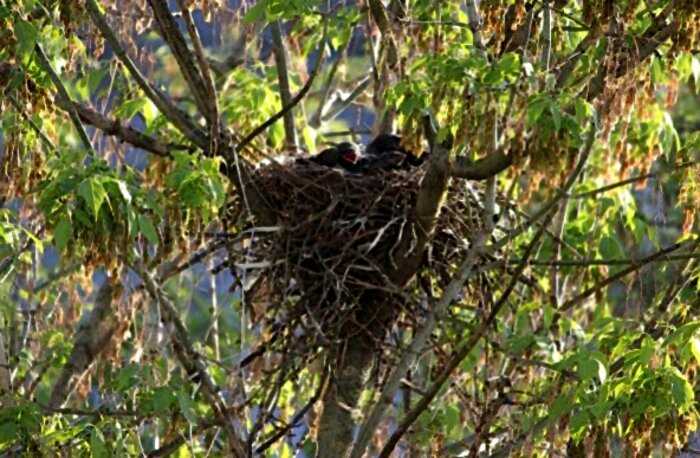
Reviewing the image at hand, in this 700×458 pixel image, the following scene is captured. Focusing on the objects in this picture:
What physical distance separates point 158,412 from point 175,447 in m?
0.36

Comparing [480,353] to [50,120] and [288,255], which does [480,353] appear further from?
[50,120]

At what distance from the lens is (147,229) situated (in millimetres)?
5758

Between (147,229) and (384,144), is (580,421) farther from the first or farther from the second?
(384,144)

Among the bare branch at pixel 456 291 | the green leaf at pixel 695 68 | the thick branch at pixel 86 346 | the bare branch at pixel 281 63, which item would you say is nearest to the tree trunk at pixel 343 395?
the bare branch at pixel 456 291

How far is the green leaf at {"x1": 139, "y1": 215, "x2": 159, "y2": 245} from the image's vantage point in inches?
226

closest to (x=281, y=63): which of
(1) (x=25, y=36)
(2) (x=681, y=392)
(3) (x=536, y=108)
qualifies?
(1) (x=25, y=36)

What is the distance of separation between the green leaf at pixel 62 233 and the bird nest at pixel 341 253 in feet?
4.15

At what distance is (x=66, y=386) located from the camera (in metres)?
8.02

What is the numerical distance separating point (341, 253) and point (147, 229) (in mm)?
1362

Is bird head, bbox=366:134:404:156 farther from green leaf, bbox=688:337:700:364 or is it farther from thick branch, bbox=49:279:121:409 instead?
green leaf, bbox=688:337:700:364

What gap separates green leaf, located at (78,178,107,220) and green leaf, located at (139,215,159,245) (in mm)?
205

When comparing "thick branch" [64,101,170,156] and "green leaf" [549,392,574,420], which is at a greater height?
"thick branch" [64,101,170,156]

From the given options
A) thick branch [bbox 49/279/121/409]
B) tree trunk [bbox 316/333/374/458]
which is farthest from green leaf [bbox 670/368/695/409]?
thick branch [bbox 49/279/121/409]

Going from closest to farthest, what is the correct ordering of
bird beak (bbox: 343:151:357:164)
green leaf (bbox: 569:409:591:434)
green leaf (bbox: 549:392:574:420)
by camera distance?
green leaf (bbox: 569:409:591:434) < green leaf (bbox: 549:392:574:420) < bird beak (bbox: 343:151:357:164)
